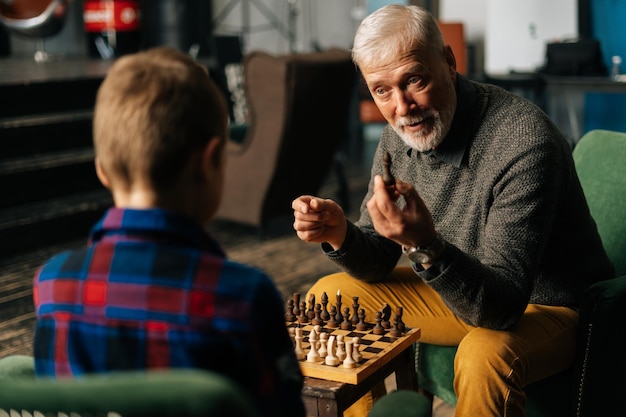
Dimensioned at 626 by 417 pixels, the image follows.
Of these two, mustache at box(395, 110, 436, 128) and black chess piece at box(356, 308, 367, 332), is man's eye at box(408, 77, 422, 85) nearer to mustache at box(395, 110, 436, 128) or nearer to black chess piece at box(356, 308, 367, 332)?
mustache at box(395, 110, 436, 128)

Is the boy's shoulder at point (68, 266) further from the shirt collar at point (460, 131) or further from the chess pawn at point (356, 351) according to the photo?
the shirt collar at point (460, 131)

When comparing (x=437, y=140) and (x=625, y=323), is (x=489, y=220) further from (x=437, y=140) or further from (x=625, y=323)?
(x=625, y=323)

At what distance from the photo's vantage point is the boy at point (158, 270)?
98 centimetres

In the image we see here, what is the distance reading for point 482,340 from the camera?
1.75 metres

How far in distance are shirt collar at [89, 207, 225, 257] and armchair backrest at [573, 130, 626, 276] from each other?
1.46m

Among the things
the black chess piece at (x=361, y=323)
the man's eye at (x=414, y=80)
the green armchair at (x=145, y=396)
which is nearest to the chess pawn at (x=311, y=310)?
the black chess piece at (x=361, y=323)

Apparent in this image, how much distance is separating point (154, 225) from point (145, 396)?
27cm

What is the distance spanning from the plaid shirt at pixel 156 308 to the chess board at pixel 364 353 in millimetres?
529

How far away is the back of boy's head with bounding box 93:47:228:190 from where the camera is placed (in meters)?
0.98

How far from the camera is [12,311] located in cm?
359

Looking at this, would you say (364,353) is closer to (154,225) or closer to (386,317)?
(386,317)

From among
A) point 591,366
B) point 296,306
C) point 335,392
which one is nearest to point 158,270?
point 335,392

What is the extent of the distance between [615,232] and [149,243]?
151cm

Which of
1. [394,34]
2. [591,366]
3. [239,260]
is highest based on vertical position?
[394,34]
